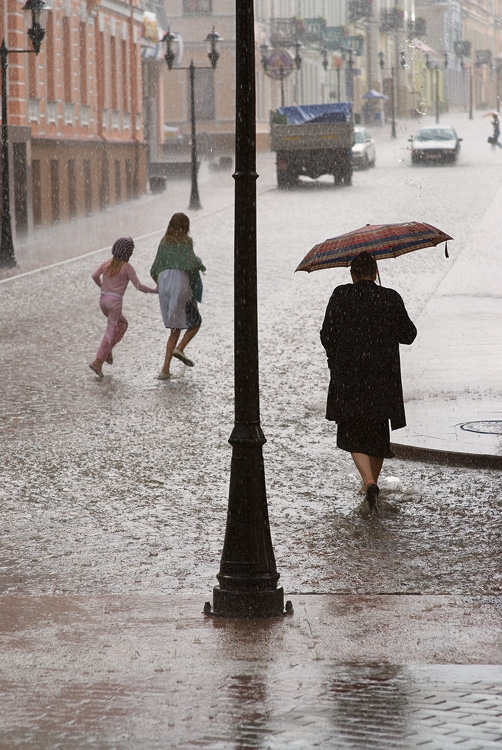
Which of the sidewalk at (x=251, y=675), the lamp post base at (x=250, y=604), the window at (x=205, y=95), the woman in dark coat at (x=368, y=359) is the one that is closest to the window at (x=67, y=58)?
the window at (x=205, y=95)

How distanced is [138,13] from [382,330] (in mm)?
39396

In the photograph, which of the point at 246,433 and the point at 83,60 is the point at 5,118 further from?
the point at 246,433

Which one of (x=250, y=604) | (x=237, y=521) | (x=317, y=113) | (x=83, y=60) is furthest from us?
(x=317, y=113)

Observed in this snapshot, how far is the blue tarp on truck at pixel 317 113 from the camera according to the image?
141ft

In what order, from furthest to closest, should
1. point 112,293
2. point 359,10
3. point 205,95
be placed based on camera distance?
point 205,95 < point 359,10 < point 112,293

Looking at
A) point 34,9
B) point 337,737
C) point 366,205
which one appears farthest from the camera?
point 366,205

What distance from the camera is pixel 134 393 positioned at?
13.2m

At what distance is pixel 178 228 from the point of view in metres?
13.9

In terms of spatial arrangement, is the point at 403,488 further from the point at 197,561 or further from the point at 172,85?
the point at 172,85

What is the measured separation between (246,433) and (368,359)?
2.00 meters

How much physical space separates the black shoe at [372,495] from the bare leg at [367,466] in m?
0.05

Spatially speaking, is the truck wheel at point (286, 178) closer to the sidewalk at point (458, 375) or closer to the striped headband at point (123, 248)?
the sidewalk at point (458, 375)

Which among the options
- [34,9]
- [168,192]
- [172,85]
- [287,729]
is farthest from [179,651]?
[172,85]

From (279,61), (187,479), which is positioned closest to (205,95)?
(279,61)
